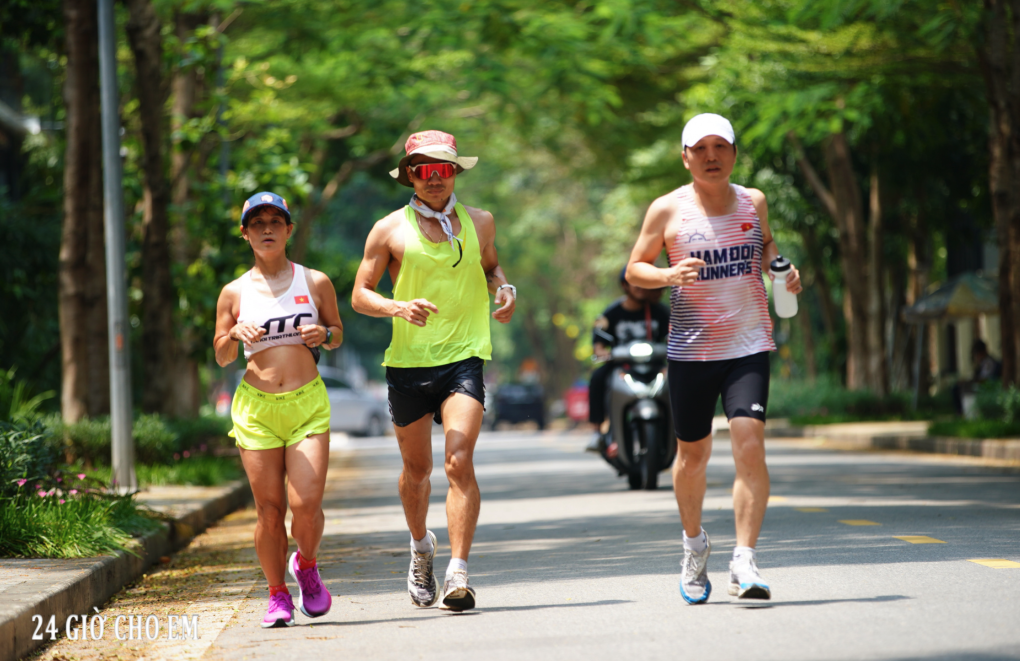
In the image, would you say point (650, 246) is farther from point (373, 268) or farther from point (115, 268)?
point (115, 268)

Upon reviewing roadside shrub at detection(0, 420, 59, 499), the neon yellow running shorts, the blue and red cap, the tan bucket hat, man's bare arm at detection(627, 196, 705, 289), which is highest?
the tan bucket hat

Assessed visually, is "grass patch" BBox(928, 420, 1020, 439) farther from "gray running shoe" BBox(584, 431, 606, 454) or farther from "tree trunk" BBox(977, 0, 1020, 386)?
"gray running shoe" BBox(584, 431, 606, 454)

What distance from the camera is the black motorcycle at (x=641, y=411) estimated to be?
1235 cm

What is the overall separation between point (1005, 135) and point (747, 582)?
12.6m

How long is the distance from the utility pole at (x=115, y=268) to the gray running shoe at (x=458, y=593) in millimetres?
7261

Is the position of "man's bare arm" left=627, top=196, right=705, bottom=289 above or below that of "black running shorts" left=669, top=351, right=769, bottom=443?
above

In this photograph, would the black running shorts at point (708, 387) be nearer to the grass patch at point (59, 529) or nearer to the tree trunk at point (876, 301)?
the grass patch at point (59, 529)

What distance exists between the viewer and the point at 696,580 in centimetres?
613

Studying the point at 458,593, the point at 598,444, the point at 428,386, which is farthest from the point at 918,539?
the point at 598,444

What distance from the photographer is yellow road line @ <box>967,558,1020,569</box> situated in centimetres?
680

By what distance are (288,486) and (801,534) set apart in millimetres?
3900

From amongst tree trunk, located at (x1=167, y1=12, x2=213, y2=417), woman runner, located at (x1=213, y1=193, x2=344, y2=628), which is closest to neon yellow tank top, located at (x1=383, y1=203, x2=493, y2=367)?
woman runner, located at (x1=213, y1=193, x2=344, y2=628)

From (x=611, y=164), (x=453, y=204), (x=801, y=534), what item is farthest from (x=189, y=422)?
(x=611, y=164)

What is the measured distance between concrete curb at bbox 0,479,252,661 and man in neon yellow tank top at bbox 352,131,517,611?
5.26 feet
